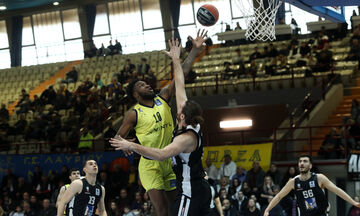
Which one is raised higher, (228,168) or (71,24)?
(71,24)

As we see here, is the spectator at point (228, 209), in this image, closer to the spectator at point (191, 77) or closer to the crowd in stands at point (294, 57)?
the crowd in stands at point (294, 57)

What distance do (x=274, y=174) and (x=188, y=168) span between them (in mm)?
10343

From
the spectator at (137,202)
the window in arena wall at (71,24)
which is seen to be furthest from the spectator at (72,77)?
the spectator at (137,202)

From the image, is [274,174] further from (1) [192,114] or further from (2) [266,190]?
(1) [192,114]

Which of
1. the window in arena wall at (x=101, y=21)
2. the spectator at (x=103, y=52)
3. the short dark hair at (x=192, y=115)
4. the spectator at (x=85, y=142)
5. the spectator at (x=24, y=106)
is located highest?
the window in arena wall at (x=101, y=21)

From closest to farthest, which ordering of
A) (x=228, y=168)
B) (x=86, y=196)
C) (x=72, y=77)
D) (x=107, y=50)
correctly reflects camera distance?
1. (x=86, y=196)
2. (x=228, y=168)
3. (x=72, y=77)
4. (x=107, y=50)

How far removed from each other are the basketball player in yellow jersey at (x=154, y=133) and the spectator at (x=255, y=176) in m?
8.89

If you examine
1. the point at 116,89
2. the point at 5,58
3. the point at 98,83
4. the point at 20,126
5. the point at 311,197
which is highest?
the point at 5,58

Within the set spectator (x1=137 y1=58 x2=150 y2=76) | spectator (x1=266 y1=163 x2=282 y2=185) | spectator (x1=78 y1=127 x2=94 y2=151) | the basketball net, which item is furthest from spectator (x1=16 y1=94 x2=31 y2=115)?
the basketball net

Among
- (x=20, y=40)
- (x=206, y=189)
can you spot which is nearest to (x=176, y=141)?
(x=206, y=189)

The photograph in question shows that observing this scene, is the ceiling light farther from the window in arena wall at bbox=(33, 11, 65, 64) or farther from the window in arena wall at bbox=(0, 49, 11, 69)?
the window in arena wall at bbox=(0, 49, 11, 69)

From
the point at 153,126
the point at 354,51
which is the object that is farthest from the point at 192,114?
the point at 354,51

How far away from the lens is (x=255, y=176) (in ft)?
53.9

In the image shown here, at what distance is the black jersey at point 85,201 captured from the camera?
921 centimetres
